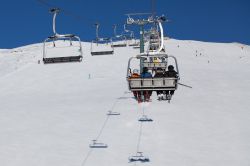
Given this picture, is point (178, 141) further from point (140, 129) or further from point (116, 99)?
point (116, 99)

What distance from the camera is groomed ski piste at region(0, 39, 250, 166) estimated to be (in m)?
15.3

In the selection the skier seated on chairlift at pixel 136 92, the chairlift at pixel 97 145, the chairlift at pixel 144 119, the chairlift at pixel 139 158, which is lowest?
the chairlift at pixel 139 158

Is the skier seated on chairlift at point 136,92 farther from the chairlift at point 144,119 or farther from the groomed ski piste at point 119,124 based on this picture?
the chairlift at point 144,119

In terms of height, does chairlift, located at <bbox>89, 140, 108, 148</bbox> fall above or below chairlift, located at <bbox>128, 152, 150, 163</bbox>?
above

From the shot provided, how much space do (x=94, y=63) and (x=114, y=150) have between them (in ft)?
113

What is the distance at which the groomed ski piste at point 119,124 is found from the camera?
1533 centimetres

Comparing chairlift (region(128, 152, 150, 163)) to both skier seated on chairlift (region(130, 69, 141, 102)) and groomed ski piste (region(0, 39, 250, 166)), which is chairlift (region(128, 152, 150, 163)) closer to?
groomed ski piste (region(0, 39, 250, 166))

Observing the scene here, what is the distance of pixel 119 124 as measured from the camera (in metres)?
20.4

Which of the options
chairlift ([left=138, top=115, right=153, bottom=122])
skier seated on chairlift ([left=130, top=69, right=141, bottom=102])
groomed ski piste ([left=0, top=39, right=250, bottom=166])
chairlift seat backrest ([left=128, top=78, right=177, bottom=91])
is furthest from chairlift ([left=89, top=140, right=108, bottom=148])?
chairlift ([left=138, top=115, right=153, bottom=122])

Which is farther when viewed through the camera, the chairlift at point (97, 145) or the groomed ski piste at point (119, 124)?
the chairlift at point (97, 145)

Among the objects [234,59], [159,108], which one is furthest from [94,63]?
[159,108]

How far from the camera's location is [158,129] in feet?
63.1

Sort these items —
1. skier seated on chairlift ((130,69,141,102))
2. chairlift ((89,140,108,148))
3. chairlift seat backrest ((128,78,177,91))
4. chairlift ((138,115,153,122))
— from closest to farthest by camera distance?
1. chairlift seat backrest ((128,78,177,91))
2. skier seated on chairlift ((130,69,141,102))
3. chairlift ((89,140,108,148))
4. chairlift ((138,115,153,122))

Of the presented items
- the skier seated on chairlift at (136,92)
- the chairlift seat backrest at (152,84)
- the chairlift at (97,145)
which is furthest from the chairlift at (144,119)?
the chairlift seat backrest at (152,84)
